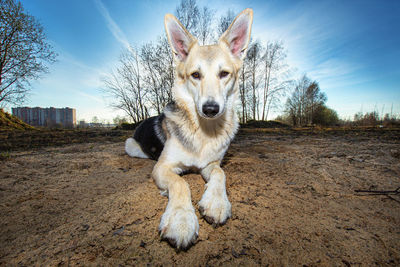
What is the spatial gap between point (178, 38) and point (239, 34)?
3.20 feet

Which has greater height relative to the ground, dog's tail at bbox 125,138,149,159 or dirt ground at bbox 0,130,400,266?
dog's tail at bbox 125,138,149,159

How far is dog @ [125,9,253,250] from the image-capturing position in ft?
4.18

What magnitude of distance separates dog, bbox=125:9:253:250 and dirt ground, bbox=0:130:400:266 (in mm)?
149

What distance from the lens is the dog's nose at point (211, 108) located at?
1.71 meters

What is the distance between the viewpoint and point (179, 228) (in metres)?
1.04

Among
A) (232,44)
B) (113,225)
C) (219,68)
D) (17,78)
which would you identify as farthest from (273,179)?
(17,78)

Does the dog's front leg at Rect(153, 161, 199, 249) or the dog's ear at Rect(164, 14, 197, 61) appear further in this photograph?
the dog's ear at Rect(164, 14, 197, 61)

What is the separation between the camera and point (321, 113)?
1191 inches

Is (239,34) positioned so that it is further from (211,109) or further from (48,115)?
(48,115)

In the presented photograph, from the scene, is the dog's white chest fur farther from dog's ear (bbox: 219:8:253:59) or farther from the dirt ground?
dog's ear (bbox: 219:8:253:59)

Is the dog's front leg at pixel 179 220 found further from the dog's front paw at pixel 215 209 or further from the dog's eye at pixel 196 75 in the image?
the dog's eye at pixel 196 75

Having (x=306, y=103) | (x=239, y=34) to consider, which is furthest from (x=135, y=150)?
(x=306, y=103)

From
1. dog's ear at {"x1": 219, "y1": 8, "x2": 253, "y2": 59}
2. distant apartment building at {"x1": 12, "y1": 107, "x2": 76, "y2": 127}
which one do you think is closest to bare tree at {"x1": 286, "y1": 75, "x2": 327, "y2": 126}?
dog's ear at {"x1": 219, "y1": 8, "x2": 253, "y2": 59}

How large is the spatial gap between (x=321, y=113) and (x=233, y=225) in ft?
123
